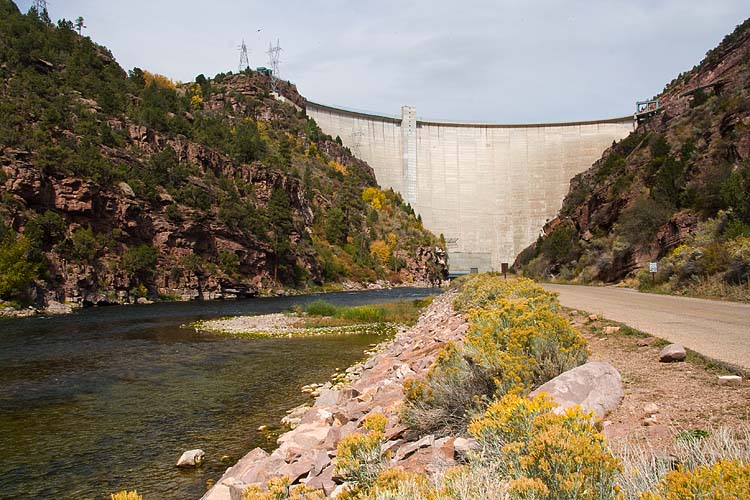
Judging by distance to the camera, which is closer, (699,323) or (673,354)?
(673,354)

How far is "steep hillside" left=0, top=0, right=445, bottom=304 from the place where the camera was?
4844 centimetres

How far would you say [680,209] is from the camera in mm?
28344

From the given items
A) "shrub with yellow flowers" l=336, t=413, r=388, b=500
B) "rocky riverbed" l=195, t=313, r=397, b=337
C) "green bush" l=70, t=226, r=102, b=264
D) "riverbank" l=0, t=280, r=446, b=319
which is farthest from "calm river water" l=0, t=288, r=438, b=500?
"green bush" l=70, t=226, r=102, b=264

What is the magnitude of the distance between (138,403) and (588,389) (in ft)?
36.5

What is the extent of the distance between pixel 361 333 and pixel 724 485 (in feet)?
79.4

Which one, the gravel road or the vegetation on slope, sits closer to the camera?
the vegetation on slope

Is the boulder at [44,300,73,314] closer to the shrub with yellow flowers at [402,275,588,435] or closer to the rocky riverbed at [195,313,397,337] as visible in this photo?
the rocky riverbed at [195,313,397,337]

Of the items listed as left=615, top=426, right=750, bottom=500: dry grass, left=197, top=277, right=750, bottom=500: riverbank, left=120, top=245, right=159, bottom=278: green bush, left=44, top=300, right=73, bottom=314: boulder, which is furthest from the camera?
left=120, top=245, right=159, bottom=278: green bush

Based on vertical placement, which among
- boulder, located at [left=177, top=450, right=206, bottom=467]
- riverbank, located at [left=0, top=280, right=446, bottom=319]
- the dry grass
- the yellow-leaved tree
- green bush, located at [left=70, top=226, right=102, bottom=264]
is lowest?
riverbank, located at [left=0, top=280, right=446, bottom=319]

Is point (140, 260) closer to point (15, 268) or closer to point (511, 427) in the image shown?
point (15, 268)

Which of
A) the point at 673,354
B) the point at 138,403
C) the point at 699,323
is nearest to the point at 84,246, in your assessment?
the point at 138,403

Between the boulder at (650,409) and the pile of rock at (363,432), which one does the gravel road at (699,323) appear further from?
the pile of rock at (363,432)

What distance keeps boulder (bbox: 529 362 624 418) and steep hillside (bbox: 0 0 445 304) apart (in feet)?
140

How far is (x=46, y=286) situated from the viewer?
143ft
